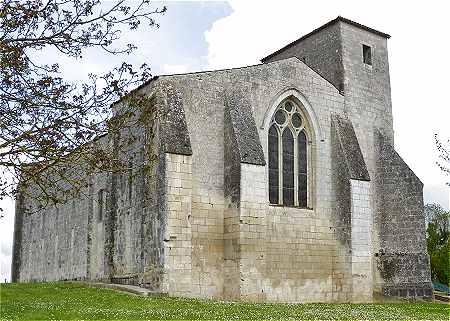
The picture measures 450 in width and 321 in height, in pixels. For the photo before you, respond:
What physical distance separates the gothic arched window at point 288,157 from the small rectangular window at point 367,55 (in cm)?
524

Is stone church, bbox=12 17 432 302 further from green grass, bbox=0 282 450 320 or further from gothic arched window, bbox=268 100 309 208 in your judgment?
green grass, bbox=0 282 450 320

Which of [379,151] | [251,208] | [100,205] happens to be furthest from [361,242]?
[100,205]

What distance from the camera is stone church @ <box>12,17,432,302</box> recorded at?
18.7 m

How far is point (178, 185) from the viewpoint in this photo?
18.2 meters

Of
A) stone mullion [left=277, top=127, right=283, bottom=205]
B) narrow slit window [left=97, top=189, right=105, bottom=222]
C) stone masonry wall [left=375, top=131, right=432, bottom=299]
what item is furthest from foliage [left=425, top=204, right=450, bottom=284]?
narrow slit window [left=97, top=189, right=105, bottom=222]

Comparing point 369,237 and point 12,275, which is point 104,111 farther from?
point 12,275

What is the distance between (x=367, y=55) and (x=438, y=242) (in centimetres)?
2575

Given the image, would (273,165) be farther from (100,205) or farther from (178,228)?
(100,205)

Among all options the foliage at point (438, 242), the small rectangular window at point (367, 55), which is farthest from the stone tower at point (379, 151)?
the foliage at point (438, 242)

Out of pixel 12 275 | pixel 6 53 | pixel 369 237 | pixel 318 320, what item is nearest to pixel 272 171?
pixel 369 237

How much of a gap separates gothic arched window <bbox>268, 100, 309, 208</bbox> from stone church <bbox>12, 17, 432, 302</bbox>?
43mm

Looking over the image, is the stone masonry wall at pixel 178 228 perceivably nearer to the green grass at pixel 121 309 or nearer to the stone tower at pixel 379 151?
the green grass at pixel 121 309

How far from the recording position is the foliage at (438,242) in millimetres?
42656

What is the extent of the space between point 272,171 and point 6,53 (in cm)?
1400
